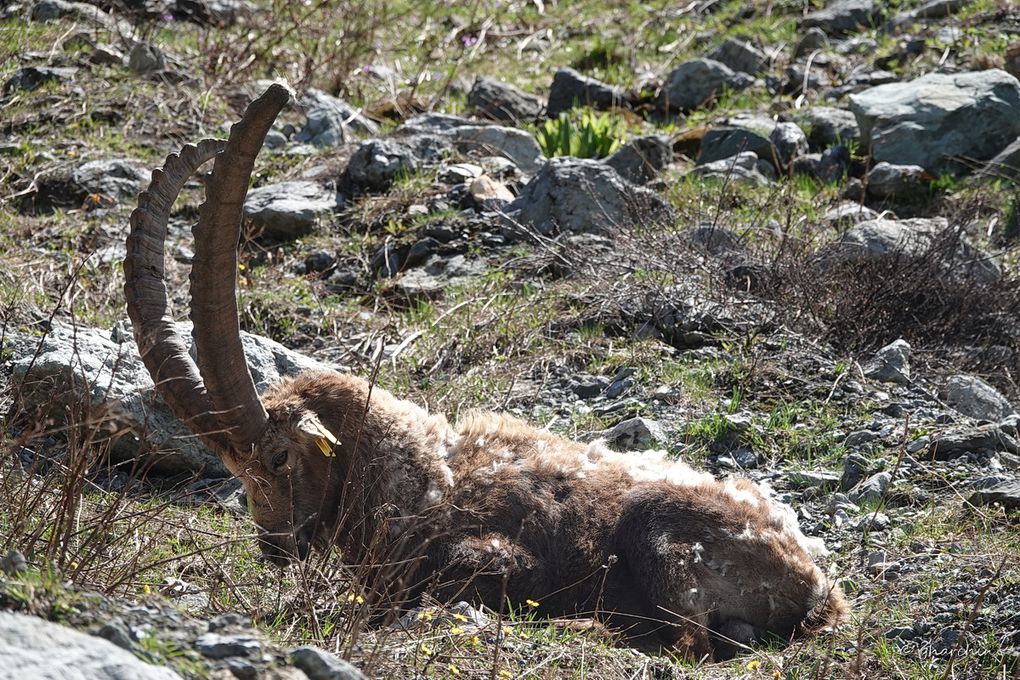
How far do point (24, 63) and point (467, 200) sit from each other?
5.85 m

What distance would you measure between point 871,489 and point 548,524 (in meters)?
1.84

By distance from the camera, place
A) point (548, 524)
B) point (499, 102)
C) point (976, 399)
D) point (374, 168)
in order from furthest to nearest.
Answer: point (499, 102), point (374, 168), point (976, 399), point (548, 524)

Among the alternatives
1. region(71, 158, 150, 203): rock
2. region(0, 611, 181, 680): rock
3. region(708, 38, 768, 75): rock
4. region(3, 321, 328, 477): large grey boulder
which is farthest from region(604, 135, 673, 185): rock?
region(0, 611, 181, 680): rock

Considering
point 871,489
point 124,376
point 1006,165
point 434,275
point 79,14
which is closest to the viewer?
point 871,489

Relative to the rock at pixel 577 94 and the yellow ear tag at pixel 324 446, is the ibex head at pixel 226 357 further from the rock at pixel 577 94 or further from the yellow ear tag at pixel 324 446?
the rock at pixel 577 94

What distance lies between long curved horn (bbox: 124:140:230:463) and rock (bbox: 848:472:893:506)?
3320 millimetres

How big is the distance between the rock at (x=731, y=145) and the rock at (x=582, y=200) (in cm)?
219

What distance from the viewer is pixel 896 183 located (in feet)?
35.7

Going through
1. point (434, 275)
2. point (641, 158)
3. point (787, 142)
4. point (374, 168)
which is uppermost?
point (374, 168)

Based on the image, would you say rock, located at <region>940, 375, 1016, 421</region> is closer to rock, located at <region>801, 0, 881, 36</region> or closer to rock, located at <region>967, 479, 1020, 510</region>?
rock, located at <region>967, 479, 1020, 510</region>

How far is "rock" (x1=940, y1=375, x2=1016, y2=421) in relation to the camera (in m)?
7.05

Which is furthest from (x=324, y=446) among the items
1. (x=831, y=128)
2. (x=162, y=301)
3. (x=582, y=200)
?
(x=831, y=128)

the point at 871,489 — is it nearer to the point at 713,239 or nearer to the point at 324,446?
the point at 324,446

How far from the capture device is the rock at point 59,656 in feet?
8.63
